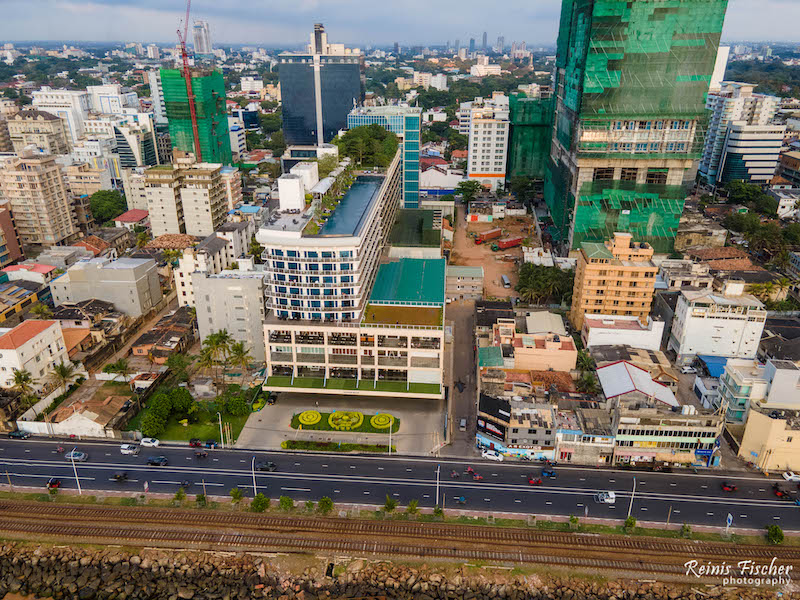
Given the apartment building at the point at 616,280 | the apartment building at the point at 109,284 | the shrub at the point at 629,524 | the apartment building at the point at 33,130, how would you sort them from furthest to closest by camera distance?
the apartment building at the point at 33,130
the apartment building at the point at 109,284
the apartment building at the point at 616,280
the shrub at the point at 629,524

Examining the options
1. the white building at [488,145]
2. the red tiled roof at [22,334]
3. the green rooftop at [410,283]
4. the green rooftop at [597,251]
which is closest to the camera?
the red tiled roof at [22,334]

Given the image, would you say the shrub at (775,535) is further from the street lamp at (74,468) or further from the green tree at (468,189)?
the green tree at (468,189)

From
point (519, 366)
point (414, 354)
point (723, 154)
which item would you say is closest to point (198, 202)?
point (414, 354)

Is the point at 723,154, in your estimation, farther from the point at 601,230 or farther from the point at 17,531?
the point at 17,531

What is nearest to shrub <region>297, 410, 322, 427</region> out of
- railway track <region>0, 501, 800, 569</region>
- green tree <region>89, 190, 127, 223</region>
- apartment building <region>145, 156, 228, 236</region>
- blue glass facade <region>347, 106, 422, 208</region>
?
railway track <region>0, 501, 800, 569</region>

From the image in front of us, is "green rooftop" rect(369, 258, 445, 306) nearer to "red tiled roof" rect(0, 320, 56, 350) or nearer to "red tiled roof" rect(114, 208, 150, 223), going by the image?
"red tiled roof" rect(0, 320, 56, 350)

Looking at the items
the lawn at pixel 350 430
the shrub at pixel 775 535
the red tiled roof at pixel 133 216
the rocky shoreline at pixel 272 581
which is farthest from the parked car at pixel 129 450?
the red tiled roof at pixel 133 216
